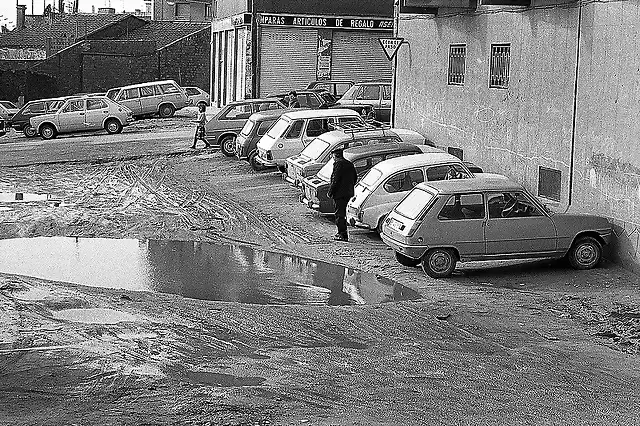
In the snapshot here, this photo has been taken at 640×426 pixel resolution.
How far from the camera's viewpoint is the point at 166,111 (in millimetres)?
44844

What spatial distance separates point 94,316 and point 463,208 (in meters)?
6.02

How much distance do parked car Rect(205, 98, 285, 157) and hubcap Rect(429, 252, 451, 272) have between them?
15042mm

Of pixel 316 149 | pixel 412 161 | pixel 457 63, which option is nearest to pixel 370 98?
pixel 457 63

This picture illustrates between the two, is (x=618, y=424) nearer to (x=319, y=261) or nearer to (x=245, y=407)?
(x=245, y=407)

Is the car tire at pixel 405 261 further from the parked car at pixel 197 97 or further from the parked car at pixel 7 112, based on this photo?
the parked car at pixel 197 97

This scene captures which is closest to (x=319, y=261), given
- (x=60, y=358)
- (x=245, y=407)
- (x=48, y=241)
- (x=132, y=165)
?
(x=48, y=241)

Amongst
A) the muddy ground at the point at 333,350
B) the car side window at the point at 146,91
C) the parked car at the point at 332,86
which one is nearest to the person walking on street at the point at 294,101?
the parked car at the point at 332,86

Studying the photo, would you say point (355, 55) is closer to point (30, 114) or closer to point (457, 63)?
point (30, 114)

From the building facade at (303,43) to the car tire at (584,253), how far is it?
26.6 meters

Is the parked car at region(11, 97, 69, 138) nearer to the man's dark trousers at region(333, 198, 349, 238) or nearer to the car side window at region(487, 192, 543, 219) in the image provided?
the man's dark trousers at region(333, 198, 349, 238)

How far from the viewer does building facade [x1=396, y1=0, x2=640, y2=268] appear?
1641cm

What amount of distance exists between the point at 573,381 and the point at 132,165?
68.6ft

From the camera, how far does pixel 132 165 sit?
2944 cm

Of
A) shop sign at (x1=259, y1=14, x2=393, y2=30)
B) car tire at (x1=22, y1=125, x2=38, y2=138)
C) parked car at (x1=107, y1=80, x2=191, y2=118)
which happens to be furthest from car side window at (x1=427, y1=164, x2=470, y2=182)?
parked car at (x1=107, y1=80, x2=191, y2=118)
